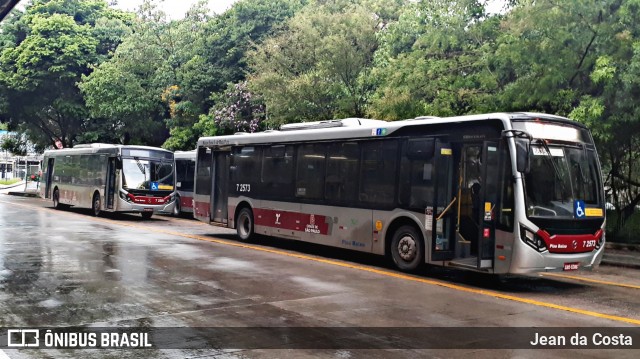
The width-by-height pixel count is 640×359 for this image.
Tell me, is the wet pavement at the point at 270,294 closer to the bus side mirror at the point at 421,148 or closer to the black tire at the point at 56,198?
the bus side mirror at the point at 421,148

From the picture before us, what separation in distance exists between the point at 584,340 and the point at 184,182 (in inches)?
958

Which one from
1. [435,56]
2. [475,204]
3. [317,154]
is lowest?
[475,204]

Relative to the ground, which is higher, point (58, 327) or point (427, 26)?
point (427, 26)

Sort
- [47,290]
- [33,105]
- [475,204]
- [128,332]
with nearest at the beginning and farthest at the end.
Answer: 1. [128,332]
2. [47,290]
3. [475,204]
4. [33,105]

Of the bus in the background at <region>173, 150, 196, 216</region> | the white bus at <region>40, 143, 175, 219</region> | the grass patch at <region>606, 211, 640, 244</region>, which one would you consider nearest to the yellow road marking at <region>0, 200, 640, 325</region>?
the white bus at <region>40, 143, 175, 219</region>

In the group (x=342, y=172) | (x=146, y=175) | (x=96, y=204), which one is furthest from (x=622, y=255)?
(x=96, y=204)

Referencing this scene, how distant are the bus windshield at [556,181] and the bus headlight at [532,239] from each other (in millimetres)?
285

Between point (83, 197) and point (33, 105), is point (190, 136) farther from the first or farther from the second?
point (33, 105)

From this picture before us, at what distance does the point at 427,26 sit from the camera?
21062mm

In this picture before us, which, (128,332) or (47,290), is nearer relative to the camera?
(128,332)

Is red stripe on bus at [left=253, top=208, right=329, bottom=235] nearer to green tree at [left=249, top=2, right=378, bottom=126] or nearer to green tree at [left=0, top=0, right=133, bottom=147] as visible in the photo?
green tree at [left=249, top=2, right=378, bottom=126]

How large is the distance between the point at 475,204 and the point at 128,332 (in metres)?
6.65

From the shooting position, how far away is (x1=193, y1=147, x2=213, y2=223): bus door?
63.8 feet

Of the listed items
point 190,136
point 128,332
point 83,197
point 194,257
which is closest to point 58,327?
point 128,332
